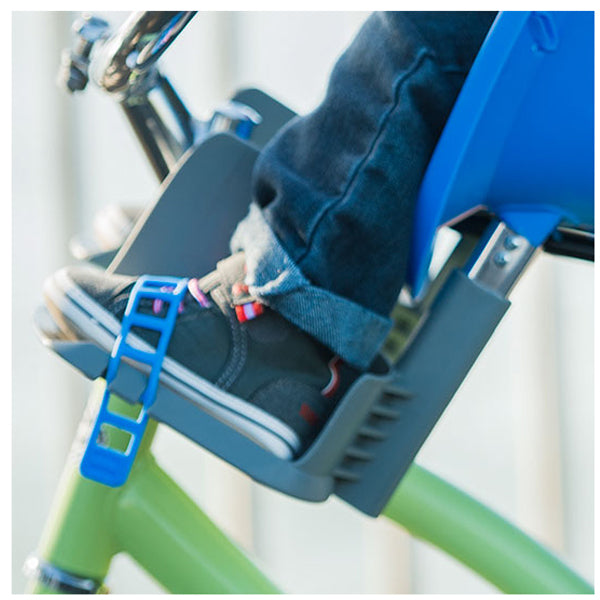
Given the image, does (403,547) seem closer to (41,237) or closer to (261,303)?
(41,237)

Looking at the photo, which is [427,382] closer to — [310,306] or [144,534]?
[310,306]

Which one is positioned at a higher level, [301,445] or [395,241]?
[395,241]

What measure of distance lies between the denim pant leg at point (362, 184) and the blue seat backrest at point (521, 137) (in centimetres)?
3

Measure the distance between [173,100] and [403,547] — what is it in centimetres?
194

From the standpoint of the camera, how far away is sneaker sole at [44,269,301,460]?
2.11ft

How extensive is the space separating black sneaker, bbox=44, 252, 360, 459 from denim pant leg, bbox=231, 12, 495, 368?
2 cm

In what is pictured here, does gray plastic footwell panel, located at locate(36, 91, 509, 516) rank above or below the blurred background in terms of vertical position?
above

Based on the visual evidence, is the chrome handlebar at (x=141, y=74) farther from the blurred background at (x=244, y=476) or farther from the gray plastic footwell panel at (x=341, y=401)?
the blurred background at (x=244, y=476)

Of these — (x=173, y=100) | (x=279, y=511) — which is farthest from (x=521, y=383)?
(x=173, y=100)

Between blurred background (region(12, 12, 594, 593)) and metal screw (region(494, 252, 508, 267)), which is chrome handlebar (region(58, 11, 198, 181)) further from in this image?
blurred background (region(12, 12, 594, 593))

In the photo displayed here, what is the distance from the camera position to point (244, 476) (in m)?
2.51

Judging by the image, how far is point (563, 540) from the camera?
2.54 metres

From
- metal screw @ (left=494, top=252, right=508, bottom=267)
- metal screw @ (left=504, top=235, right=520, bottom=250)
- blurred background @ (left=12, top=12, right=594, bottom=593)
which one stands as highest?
metal screw @ (left=504, top=235, right=520, bottom=250)

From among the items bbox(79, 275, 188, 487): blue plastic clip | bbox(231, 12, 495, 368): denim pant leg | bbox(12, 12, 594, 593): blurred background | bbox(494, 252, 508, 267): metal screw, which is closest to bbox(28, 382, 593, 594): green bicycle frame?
bbox(79, 275, 188, 487): blue plastic clip
